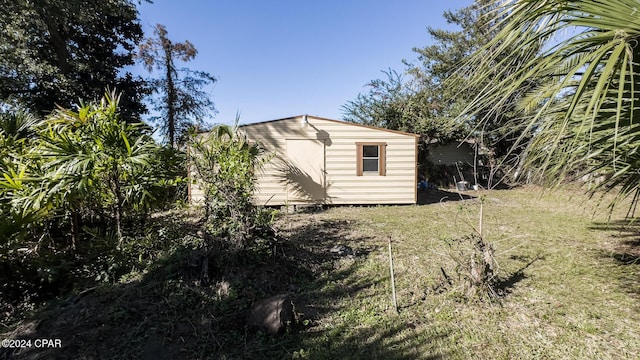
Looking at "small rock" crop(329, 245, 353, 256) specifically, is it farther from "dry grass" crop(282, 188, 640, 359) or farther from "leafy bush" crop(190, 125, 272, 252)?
"leafy bush" crop(190, 125, 272, 252)

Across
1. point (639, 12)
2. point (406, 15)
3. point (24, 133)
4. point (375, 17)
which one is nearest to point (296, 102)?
point (375, 17)

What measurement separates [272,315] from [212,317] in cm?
64

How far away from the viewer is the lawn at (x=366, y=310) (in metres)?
2.47

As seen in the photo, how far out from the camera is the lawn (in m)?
2.47

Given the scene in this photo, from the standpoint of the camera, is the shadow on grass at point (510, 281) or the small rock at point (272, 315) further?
the shadow on grass at point (510, 281)

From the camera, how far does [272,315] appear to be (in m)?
2.70

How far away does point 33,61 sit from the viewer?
34.8 ft

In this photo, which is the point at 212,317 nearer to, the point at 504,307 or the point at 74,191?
the point at 74,191

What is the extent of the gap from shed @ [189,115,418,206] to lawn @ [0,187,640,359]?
4.11 metres

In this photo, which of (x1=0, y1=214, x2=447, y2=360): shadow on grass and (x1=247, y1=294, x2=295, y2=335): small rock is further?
(x1=247, y1=294, x2=295, y2=335): small rock

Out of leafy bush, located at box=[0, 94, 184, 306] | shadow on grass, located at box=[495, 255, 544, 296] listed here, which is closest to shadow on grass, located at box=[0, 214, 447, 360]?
leafy bush, located at box=[0, 94, 184, 306]

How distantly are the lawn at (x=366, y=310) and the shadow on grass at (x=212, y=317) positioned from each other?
13mm

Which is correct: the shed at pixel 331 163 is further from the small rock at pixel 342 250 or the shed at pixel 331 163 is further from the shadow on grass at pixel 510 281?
the shadow on grass at pixel 510 281

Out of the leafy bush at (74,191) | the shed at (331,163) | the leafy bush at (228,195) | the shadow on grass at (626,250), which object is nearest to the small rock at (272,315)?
the leafy bush at (228,195)
